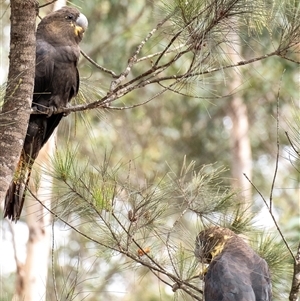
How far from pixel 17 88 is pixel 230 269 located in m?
1.01

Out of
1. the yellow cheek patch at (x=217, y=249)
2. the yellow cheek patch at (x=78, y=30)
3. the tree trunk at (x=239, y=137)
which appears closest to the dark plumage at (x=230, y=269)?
the yellow cheek patch at (x=217, y=249)

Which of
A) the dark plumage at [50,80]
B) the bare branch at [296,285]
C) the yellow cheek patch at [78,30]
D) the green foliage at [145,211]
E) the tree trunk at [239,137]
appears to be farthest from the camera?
the tree trunk at [239,137]

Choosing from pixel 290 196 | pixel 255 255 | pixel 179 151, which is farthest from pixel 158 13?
pixel 290 196

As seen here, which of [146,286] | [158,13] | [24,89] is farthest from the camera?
[146,286]

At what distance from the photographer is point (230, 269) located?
8.52ft

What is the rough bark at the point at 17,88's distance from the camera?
6.86 feet

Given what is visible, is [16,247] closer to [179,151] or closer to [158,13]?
[158,13]

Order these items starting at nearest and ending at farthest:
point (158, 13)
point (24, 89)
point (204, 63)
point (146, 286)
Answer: point (24, 89)
point (204, 63)
point (158, 13)
point (146, 286)

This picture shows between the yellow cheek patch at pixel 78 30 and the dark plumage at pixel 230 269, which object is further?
the yellow cheek patch at pixel 78 30

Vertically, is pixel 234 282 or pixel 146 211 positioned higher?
pixel 146 211

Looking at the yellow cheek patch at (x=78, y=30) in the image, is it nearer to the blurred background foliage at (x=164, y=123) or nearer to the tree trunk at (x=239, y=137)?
the blurred background foliage at (x=164, y=123)

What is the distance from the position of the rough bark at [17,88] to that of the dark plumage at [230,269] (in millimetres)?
742

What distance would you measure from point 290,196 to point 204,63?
653cm

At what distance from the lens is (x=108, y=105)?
242 cm
